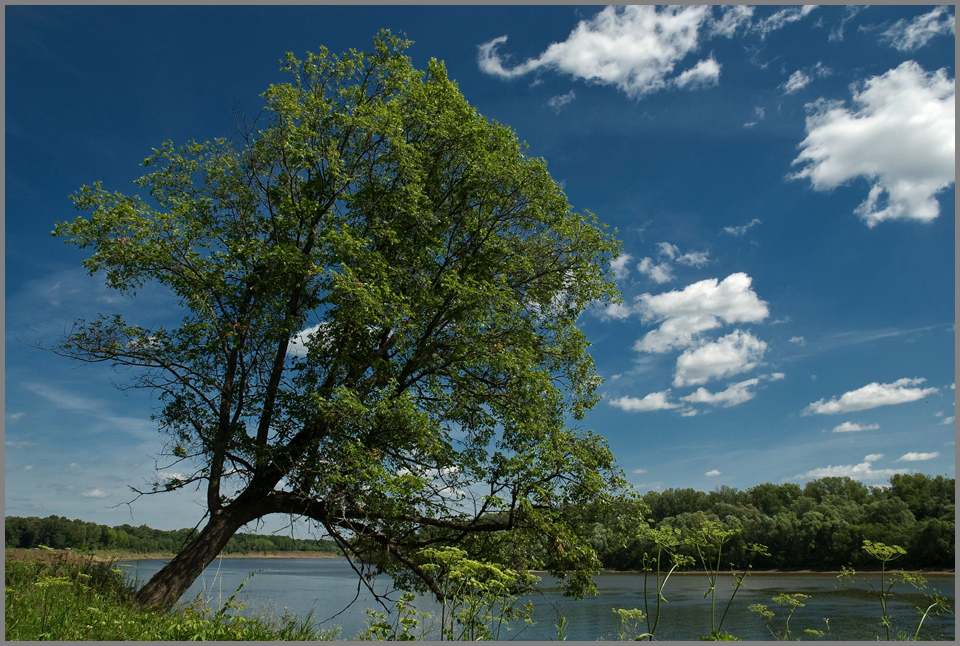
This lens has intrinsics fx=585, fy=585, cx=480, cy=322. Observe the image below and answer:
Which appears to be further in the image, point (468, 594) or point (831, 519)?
point (831, 519)

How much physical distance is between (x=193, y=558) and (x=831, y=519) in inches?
2335

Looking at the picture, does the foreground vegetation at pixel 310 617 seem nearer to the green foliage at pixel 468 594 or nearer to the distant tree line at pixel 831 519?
the green foliage at pixel 468 594

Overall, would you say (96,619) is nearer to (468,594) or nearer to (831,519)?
(468,594)

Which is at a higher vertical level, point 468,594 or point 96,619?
point 468,594

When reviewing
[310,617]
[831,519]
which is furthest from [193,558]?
[831,519]

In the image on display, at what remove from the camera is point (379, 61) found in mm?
12789

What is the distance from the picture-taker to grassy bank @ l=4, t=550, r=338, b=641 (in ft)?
19.0

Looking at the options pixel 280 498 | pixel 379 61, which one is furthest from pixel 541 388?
pixel 379 61

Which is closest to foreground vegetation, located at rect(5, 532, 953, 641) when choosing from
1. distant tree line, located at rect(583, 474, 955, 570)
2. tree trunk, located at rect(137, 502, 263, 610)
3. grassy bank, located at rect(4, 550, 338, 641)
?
grassy bank, located at rect(4, 550, 338, 641)

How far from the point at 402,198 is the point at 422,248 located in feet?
3.58

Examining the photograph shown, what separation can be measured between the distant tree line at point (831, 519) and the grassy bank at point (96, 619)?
99.9 ft

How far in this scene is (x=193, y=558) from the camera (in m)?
10.2

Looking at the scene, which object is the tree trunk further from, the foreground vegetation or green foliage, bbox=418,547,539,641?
green foliage, bbox=418,547,539,641

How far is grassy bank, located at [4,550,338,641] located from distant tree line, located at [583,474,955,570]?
30.4 meters
